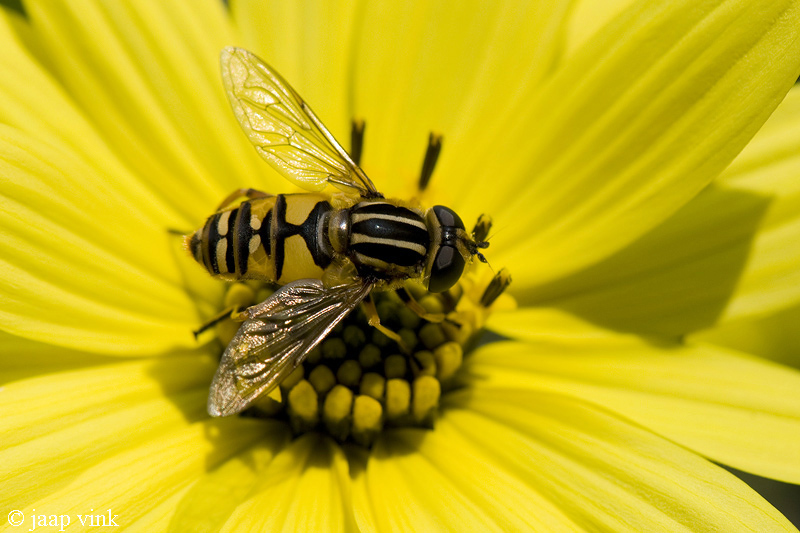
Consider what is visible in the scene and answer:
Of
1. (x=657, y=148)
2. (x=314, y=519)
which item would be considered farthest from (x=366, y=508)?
(x=657, y=148)

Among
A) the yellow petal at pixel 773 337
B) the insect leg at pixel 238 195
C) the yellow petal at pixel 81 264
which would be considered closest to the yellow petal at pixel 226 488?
the yellow petal at pixel 81 264

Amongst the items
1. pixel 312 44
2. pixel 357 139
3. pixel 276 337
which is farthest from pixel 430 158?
pixel 276 337

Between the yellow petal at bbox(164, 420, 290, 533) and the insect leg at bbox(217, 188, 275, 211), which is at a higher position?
the insect leg at bbox(217, 188, 275, 211)

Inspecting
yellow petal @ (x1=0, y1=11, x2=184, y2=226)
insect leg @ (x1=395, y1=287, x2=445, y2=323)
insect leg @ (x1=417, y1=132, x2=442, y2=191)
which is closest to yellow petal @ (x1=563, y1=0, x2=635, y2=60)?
insect leg @ (x1=417, y1=132, x2=442, y2=191)

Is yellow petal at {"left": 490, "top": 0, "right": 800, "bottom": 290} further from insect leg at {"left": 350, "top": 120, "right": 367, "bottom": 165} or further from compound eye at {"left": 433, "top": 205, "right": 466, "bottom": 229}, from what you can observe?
insect leg at {"left": 350, "top": 120, "right": 367, "bottom": 165}

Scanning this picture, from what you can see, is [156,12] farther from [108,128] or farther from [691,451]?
[691,451]
